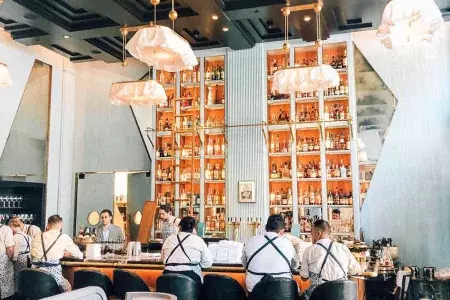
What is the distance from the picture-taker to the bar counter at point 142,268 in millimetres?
4762

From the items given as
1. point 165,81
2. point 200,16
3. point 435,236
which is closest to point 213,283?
point 200,16

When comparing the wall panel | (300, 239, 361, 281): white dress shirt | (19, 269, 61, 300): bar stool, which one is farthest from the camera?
the wall panel

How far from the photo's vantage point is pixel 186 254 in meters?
4.33

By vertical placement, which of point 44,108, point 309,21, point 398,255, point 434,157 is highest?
point 309,21

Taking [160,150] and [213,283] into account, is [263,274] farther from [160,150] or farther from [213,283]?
[160,150]

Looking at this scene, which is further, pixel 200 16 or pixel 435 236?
pixel 435 236

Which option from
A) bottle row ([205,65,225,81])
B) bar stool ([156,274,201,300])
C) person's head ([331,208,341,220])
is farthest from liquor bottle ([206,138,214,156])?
bar stool ([156,274,201,300])

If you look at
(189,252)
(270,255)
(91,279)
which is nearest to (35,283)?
(91,279)

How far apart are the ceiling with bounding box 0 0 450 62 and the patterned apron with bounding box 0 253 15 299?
330 cm

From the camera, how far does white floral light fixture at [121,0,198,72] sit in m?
4.13

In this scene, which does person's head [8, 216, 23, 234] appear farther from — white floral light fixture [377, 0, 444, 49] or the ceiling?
white floral light fixture [377, 0, 444, 49]

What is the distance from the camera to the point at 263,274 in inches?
159

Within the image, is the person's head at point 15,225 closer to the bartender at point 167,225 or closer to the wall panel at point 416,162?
the bartender at point 167,225

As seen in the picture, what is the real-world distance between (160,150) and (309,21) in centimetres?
337
